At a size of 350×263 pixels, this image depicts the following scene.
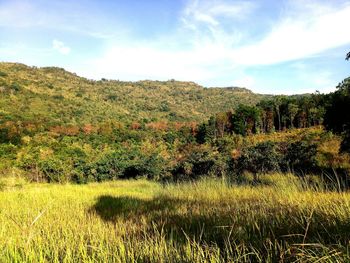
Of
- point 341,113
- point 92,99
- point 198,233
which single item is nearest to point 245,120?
point 92,99

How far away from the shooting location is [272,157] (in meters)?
16.8

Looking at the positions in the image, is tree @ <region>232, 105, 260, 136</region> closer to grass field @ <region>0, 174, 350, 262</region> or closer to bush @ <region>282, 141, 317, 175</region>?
bush @ <region>282, 141, 317, 175</region>

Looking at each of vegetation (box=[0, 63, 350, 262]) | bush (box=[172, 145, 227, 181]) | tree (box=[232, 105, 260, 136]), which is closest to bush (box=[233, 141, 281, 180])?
vegetation (box=[0, 63, 350, 262])

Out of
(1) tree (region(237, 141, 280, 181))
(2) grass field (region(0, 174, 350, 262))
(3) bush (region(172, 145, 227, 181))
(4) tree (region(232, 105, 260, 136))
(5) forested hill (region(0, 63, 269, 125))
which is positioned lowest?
(3) bush (region(172, 145, 227, 181))

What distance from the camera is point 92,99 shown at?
6756 centimetres

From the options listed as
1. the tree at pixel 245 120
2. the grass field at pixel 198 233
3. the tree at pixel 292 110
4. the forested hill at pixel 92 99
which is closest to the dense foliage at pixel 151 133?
the tree at pixel 292 110

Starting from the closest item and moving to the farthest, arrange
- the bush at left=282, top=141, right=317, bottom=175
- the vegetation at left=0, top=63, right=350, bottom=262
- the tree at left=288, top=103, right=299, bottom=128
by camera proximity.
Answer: the vegetation at left=0, top=63, right=350, bottom=262
the bush at left=282, top=141, right=317, bottom=175
the tree at left=288, top=103, right=299, bottom=128

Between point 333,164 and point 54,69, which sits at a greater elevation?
point 54,69

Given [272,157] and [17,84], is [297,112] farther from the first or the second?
[17,84]

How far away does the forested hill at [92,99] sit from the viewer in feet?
166

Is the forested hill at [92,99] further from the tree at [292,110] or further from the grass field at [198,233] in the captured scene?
the grass field at [198,233]

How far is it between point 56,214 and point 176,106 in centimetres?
8060

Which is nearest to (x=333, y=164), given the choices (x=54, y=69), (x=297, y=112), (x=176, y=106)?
(x=297, y=112)

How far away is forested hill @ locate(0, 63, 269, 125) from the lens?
166 ft
